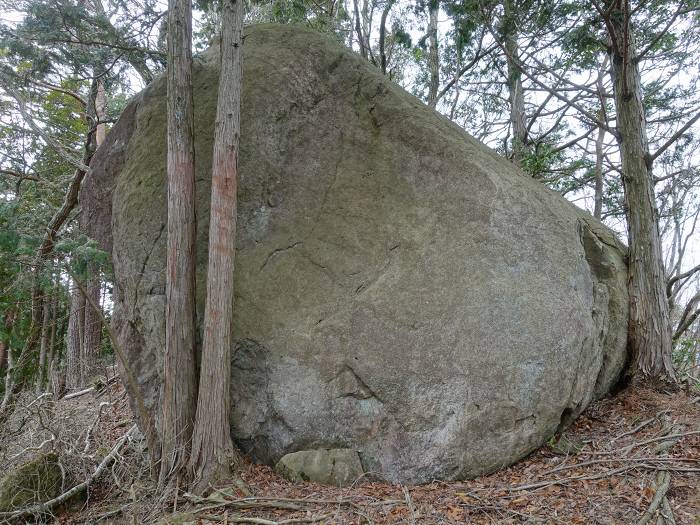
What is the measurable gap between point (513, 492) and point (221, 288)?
10.4 feet

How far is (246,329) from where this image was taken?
4.60 m

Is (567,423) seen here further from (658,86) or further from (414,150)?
(658,86)

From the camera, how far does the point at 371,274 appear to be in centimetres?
470

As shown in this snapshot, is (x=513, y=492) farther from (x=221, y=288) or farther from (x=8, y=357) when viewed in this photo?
(x=8, y=357)

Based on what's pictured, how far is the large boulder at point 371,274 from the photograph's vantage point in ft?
13.9

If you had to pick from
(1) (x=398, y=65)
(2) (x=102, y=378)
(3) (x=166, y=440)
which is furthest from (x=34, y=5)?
(1) (x=398, y=65)

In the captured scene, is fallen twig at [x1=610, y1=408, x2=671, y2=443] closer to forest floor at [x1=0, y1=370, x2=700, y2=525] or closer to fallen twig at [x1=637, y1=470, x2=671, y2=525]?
forest floor at [x1=0, y1=370, x2=700, y2=525]

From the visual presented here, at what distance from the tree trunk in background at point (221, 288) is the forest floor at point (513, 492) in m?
0.36

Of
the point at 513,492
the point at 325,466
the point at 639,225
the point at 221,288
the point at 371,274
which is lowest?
the point at 513,492

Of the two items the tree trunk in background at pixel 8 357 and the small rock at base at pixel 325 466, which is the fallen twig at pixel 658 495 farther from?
the tree trunk in background at pixel 8 357

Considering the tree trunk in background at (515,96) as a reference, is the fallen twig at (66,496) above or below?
below

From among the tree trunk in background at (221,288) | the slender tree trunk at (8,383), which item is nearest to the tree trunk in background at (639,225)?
the tree trunk in background at (221,288)

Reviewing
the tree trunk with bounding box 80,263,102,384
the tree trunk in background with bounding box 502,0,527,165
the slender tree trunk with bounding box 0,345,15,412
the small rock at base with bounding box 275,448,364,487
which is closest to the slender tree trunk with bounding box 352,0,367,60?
the tree trunk in background with bounding box 502,0,527,165

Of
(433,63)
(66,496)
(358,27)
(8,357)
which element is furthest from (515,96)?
(8,357)
